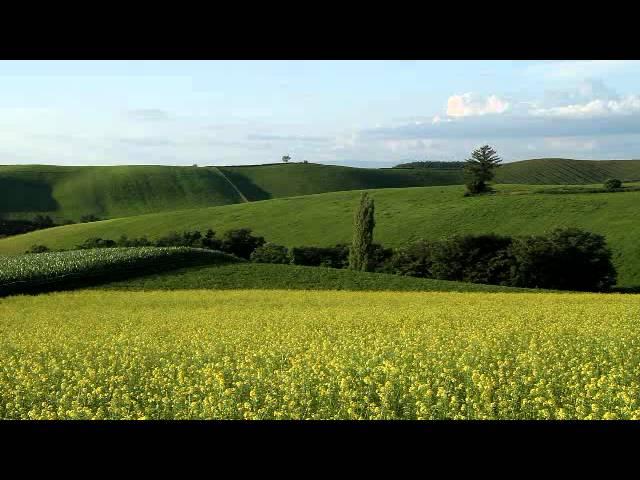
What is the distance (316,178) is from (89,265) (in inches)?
3461

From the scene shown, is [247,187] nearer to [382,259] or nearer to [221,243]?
[221,243]

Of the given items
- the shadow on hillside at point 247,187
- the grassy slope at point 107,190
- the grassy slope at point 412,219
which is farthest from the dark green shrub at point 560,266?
the shadow on hillside at point 247,187

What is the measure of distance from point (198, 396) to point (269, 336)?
16.2 feet

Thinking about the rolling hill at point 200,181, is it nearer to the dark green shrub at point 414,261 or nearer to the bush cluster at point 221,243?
the bush cluster at point 221,243

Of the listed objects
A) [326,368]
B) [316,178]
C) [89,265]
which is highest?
[326,368]

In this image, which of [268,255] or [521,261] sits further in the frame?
[268,255]

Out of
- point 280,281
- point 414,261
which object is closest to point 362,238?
point 414,261

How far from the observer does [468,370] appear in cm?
819

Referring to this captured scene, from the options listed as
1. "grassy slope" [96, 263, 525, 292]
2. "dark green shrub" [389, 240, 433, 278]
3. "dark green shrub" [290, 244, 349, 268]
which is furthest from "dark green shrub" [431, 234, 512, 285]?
"grassy slope" [96, 263, 525, 292]

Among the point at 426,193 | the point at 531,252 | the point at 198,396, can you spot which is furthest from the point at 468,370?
the point at 426,193

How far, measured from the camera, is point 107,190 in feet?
377

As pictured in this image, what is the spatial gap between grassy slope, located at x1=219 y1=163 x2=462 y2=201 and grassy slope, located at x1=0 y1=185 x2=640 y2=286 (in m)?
30.5

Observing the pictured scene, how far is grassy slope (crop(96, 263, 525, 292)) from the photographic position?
32.8 metres
